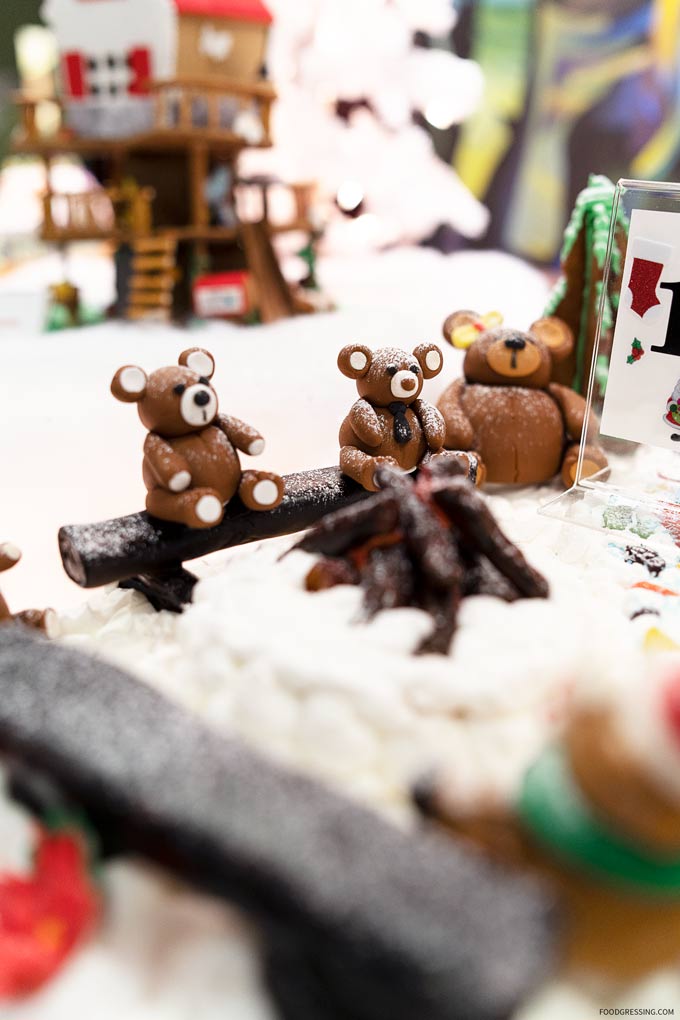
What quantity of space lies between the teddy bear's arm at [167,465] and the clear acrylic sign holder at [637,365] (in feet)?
2.62

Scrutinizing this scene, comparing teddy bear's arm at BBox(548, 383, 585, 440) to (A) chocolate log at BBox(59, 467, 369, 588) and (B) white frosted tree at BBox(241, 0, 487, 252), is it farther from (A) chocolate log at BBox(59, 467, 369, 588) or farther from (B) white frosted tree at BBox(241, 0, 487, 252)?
(B) white frosted tree at BBox(241, 0, 487, 252)

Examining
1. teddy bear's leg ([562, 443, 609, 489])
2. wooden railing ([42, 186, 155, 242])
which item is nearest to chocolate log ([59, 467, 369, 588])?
teddy bear's leg ([562, 443, 609, 489])

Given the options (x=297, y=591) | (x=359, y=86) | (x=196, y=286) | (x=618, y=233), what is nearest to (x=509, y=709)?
(x=297, y=591)

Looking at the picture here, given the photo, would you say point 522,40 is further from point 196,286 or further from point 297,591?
point 297,591

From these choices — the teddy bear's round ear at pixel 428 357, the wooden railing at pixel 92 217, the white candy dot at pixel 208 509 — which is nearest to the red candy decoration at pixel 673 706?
the white candy dot at pixel 208 509

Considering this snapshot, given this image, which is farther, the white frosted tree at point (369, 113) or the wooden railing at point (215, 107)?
the white frosted tree at point (369, 113)

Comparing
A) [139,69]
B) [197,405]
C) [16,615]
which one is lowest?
[16,615]

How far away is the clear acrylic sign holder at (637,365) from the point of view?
157cm

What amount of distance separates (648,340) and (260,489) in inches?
32.1

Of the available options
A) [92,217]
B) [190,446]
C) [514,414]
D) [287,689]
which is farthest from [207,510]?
[92,217]

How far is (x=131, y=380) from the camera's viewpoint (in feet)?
4.02

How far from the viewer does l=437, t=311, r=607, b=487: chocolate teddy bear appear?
1.83 meters

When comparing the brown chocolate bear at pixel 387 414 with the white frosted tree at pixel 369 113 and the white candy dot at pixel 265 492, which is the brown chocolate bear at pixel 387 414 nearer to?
the white candy dot at pixel 265 492

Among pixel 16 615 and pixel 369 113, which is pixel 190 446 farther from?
pixel 369 113
